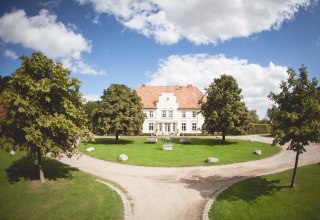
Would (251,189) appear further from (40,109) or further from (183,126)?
(183,126)

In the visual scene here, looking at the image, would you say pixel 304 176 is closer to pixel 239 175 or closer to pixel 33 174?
pixel 239 175

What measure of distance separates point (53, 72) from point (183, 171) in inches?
550

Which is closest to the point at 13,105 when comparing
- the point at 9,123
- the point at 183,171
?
the point at 9,123

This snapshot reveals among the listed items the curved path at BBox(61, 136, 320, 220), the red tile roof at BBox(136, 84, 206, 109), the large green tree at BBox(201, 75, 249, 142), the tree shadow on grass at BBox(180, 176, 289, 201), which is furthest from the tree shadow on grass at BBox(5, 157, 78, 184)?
the red tile roof at BBox(136, 84, 206, 109)

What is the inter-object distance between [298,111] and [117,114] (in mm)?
27623

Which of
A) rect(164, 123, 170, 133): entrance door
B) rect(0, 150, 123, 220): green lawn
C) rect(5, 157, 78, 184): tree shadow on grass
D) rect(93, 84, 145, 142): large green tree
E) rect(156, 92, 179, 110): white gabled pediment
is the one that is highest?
rect(156, 92, 179, 110): white gabled pediment

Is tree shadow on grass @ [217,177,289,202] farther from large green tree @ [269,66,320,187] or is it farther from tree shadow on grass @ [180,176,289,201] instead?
large green tree @ [269,66,320,187]

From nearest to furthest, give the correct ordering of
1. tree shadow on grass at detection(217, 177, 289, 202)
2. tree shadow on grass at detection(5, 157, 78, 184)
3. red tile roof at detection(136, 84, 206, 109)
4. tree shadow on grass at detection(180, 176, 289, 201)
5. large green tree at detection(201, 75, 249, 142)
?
tree shadow on grass at detection(217, 177, 289, 202), tree shadow on grass at detection(180, 176, 289, 201), tree shadow on grass at detection(5, 157, 78, 184), large green tree at detection(201, 75, 249, 142), red tile roof at detection(136, 84, 206, 109)

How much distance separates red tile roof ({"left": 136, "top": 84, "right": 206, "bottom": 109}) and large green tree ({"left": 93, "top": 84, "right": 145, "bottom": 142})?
23401mm

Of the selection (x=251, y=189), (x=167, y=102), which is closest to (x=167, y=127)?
(x=167, y=102)

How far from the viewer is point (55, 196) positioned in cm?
1545

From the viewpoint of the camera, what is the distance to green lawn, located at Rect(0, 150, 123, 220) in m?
13.1

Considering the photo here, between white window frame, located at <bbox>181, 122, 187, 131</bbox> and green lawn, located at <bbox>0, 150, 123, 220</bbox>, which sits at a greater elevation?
white window frame, located at <bbox>181, 122, 187, 131</bbox>

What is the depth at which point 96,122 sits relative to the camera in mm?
38688
